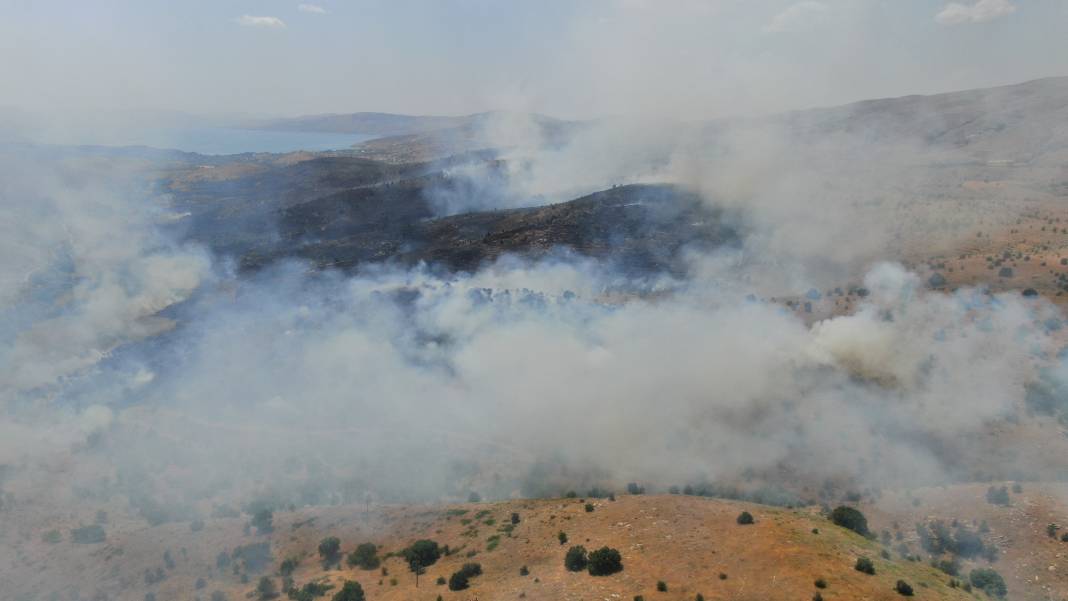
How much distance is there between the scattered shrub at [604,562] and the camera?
24.0 meters

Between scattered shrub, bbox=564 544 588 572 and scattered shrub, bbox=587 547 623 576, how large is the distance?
41 centimetres

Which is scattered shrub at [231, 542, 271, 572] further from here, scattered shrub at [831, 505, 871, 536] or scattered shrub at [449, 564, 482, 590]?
scattered shrub at [831, 505, 871, 536]

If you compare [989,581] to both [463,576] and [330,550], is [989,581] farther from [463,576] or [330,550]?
[330,550]

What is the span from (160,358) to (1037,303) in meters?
68.7

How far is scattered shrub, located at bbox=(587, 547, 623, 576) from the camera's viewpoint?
78.7ft

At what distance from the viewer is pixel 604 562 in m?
24.1

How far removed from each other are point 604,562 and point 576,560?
126cm

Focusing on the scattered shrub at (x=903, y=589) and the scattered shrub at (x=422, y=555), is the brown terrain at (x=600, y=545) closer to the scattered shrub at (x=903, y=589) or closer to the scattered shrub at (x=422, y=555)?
the scattered shrub at (x=903, y=589)

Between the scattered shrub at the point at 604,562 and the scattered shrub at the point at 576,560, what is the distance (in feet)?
1.36

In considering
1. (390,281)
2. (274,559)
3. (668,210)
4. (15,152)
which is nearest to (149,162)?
(15,152)

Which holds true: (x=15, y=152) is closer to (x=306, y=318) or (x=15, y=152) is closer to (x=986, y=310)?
(x=306, y=318)

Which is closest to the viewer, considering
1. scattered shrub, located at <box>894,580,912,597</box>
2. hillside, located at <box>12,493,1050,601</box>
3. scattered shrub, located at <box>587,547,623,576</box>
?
scattered shrub, located at <box>894,580,912,597</box>

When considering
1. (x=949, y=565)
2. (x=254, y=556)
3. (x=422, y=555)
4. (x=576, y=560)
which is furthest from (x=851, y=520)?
(x=254, y=556)

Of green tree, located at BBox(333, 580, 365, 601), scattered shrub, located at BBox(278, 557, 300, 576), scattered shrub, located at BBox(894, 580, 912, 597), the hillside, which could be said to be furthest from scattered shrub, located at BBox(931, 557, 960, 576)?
scattered shrub, located at BBox(278, 557, 300, 576)
